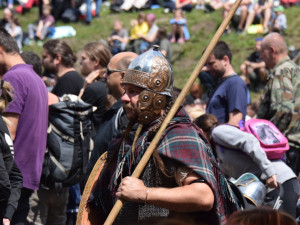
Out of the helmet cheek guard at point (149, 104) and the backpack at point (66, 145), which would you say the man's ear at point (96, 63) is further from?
the helmet cheek guard at point (149, 104)

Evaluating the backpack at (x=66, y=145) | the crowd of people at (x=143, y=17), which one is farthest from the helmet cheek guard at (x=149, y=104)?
the crowd of people at (x=143, y=17)

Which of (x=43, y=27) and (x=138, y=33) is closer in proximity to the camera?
(x=138, y=33)

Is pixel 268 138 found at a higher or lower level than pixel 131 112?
lower

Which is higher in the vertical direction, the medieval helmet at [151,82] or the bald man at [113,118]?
the medieval helmet at [151,82]

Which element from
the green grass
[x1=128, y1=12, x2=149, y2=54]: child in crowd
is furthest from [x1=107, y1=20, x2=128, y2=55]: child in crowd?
the green grass

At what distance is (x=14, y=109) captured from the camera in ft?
16.0

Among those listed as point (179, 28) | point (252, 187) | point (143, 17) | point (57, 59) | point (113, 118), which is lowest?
point (179, 28)

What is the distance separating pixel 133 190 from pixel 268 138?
7.62ft

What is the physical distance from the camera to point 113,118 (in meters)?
4.79

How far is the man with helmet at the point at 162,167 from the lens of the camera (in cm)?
321

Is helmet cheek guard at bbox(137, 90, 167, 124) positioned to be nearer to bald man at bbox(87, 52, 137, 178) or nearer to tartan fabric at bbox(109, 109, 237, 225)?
tartan fabric at bbox(109, 109, 237, 225)

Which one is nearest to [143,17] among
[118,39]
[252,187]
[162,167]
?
[118,39]

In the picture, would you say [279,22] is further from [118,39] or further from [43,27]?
[43,27]

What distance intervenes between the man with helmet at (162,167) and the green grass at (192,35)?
10827 millimetres
